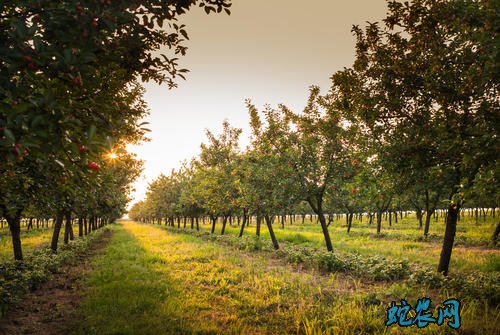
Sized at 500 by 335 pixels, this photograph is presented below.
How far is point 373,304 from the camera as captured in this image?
8477 millimetres

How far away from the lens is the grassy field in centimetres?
687

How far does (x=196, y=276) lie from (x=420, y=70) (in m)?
11.3

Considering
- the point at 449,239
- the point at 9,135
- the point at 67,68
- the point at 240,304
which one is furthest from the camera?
the point at 449,239

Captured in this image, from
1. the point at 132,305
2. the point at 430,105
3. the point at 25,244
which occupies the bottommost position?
the point at 25,244

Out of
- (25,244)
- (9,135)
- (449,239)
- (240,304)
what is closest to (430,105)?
(449,239)

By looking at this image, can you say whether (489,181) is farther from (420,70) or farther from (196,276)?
(196,276)

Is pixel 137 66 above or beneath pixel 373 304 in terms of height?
above

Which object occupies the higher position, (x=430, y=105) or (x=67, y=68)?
(x=430, y=105)

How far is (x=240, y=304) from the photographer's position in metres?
8.65

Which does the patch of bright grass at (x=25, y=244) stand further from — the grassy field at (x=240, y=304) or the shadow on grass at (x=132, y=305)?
the grassy field at (x=240, y=304)

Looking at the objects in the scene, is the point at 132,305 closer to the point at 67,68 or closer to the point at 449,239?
the point at 67,68

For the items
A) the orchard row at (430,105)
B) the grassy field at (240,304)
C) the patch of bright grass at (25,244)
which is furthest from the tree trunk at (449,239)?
the patch of bright grass at (25,244)

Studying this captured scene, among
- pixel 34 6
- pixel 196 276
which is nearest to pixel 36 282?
pixel 196 276

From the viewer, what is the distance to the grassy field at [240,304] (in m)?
6.87
